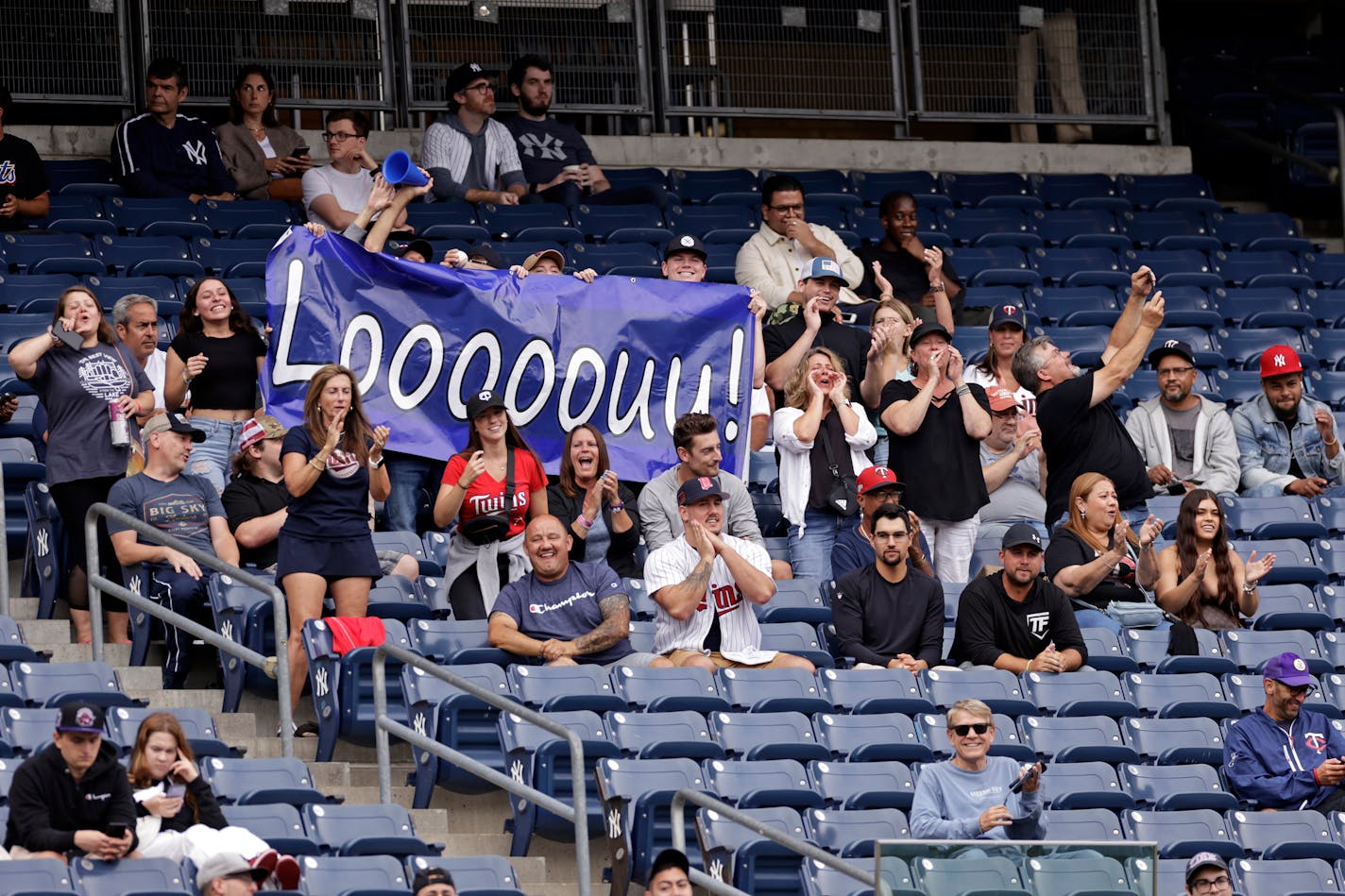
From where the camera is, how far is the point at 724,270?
47.5 feet

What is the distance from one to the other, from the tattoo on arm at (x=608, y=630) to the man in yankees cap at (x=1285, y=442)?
4505 mm

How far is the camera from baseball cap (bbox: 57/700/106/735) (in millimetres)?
8250

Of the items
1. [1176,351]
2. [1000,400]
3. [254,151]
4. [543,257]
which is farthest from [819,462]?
[254,151]

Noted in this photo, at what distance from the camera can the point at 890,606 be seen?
10.9 metres

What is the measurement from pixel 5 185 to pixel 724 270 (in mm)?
4091

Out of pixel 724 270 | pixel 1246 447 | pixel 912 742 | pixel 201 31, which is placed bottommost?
pixel 912 742

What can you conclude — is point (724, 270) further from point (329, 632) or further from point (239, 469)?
point (329, 632)

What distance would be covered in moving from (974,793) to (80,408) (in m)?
4.27

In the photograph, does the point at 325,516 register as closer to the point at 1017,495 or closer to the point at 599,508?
the point at 599,508

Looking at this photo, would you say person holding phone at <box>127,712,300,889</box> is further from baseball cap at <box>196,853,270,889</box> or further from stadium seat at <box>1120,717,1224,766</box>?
stadium seat at <box>1120,717,1224,766</box>

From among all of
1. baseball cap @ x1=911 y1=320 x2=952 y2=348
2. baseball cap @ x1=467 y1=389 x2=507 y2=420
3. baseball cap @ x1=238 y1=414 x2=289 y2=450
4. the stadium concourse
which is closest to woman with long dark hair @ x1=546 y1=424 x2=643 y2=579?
the stadium concourse

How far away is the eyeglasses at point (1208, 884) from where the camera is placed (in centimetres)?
916

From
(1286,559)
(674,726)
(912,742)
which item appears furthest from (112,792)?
(1286,559)

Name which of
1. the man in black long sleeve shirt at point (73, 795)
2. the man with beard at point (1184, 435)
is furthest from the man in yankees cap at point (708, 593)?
the man with beard at point (1184, 435)
